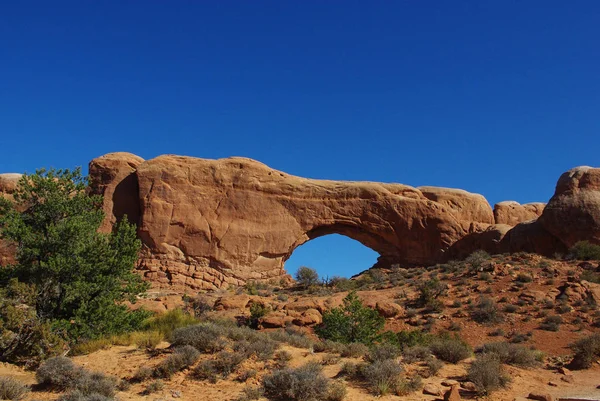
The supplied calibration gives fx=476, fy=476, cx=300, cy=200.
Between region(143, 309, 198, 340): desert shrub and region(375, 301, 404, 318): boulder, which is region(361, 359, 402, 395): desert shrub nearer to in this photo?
region(143, 309, 198, 340): desert shrub

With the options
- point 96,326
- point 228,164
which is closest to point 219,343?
point 96,326

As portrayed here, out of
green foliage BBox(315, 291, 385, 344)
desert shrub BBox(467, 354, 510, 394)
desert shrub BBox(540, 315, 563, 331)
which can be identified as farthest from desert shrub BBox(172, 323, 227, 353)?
desert shrub BBox(540, 315, 563, 331)

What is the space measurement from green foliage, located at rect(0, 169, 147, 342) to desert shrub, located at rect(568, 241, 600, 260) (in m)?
22.6

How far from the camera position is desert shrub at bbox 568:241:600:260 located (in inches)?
986

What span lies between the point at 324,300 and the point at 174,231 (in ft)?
38.5

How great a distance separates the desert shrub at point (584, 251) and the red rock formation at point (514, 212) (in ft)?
34.3

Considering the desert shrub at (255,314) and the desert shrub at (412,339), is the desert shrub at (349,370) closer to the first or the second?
the desert shrub at (412,339)

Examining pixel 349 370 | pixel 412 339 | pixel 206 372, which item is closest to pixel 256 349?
pixel 206 372

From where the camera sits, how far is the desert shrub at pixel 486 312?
64.8 ft

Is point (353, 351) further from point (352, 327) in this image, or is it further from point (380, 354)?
point (352, 327)

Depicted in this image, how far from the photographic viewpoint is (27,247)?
1327 cm

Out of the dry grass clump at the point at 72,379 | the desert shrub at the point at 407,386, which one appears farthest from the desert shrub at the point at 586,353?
the dry grass clump at the point at 72,379

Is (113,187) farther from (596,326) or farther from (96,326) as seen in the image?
(596,326)

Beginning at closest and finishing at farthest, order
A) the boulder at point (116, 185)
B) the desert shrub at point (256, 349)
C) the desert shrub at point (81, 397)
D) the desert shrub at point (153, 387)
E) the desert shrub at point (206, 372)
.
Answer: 1. the desert shrub at point (81, 397)
2. the desert shrub at point (153, 387)
3. the desert shrub at point (206, 372)
4. the desert shrub at point (256, 349)
5. the boulder at point (116, 185)
